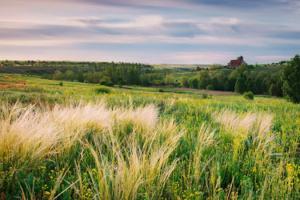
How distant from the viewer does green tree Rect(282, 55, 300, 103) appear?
219ft

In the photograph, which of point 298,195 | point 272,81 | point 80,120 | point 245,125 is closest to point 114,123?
point 80,120

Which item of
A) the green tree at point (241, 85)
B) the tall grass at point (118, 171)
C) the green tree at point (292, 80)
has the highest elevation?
the tall grass at point (118, 171)

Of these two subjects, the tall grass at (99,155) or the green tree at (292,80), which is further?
the green tree at (292,80)

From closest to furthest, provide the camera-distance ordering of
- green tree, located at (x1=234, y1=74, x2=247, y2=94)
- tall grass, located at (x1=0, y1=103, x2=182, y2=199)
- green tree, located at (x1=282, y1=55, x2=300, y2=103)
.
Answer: tall grass, located at (x1=0, y1=103, x2=182, y2=199) → green tree, located at (x1=282, y1=55, x2=300, y2=103) → green tree, located at (x1=234, y1=74, x2=247, y2=94)

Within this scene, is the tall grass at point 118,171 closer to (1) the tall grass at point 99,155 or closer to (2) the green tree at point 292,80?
(1) the tall grass at point 99,155

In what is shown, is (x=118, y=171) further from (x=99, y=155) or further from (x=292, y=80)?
(x=292, y=80)

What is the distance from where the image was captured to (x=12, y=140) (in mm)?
4613

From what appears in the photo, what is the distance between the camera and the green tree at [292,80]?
66625mm

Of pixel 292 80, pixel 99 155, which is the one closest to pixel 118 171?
pixel 99 155

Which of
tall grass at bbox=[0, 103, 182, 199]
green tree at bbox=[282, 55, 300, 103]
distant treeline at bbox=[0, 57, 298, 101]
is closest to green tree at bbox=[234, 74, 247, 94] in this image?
distant treeline at bbox=[0, 57, 298, 101]

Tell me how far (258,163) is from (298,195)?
0.96 meters

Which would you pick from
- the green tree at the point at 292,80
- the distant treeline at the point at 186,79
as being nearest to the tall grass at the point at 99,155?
the green tree at the point at 292,80

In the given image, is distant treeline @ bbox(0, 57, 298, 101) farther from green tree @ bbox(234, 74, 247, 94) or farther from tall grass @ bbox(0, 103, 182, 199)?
tall grass @ bbox(0, 103, 182, 199)

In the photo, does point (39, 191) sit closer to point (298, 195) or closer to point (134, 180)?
point (134, 180)
